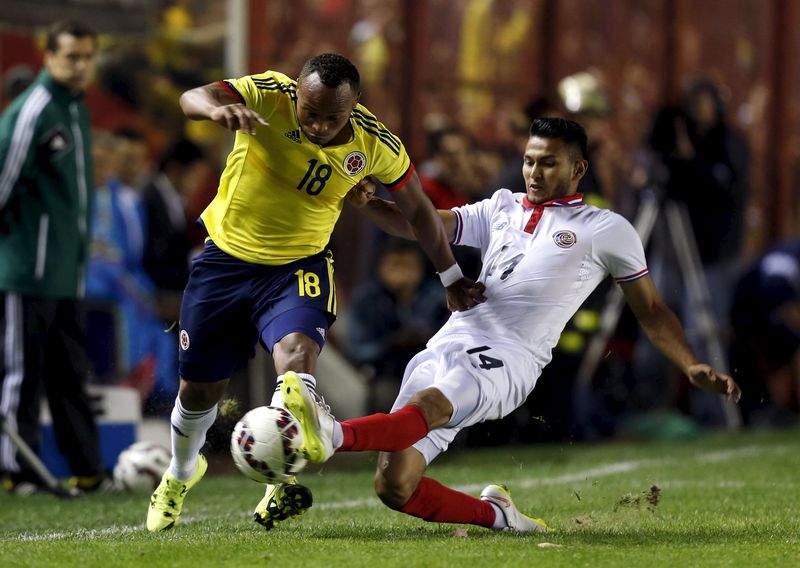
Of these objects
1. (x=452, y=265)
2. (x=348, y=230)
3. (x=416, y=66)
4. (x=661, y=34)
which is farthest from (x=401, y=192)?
(x=661, y=34)

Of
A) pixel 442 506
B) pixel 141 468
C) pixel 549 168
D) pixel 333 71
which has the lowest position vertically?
pixel 141 468

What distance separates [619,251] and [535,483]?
10.4 ft

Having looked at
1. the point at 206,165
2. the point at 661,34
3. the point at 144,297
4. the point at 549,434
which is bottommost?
A: the point at 549,434

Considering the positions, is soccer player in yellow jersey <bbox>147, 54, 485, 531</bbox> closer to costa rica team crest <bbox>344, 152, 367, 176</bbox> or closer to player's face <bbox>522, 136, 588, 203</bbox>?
costa rica team crest <bbox>344, 152, 367, 176</bbox>

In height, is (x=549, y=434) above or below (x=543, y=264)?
below

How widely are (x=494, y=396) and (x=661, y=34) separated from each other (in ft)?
39.0

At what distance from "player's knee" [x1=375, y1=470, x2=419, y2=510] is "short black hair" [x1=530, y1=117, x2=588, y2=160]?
65.2 inches

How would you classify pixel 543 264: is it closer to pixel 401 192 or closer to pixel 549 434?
pixel 401 192

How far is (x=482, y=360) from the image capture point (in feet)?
21.2

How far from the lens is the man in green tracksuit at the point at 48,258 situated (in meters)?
9.06

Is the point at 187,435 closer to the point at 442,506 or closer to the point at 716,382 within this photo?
the point at 442,506

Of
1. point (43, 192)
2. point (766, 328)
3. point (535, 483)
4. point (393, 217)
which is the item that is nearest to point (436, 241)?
point (393, 217)

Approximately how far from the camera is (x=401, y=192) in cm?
680

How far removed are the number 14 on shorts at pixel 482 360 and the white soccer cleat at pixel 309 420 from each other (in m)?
0.89
